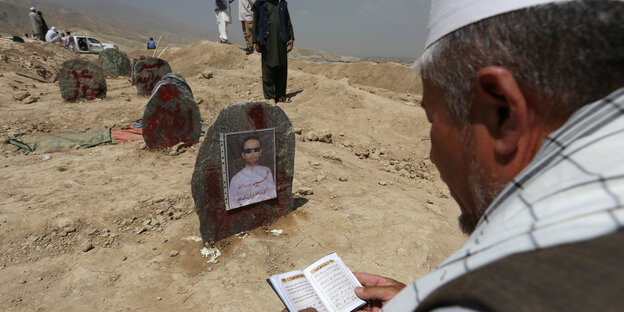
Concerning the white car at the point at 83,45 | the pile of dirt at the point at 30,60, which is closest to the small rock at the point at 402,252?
the pile of dirt at the point at 30,60

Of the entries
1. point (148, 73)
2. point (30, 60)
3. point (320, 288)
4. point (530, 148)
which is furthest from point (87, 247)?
point (30, 60)

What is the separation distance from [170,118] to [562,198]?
460cm

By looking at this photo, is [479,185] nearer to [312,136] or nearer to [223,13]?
[312,136]

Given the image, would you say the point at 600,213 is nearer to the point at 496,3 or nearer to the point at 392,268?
the point at 496,3

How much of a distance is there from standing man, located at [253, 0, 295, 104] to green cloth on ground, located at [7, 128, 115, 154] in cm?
312

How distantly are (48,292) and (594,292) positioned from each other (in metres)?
2.69

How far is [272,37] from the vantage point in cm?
646

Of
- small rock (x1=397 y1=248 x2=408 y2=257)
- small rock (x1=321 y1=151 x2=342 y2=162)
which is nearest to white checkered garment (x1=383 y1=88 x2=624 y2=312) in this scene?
small rock (x1=397 y1=248 x2=408 y2=257)

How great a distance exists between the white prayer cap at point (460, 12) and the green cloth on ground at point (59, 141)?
5.23 metres

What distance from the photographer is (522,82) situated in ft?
1.90

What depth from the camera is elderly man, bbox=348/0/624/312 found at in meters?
0.37

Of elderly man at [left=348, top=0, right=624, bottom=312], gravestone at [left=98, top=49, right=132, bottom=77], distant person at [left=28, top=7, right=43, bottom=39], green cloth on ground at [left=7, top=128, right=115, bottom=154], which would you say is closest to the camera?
elderly man at [left=348, top=0, right=624, bottom=312]

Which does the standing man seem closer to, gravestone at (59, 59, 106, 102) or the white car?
gravestone at (59, 59, 106, 102)

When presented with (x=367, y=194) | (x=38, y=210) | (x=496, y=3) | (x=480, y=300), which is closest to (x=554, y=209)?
(x=480, y=300)
